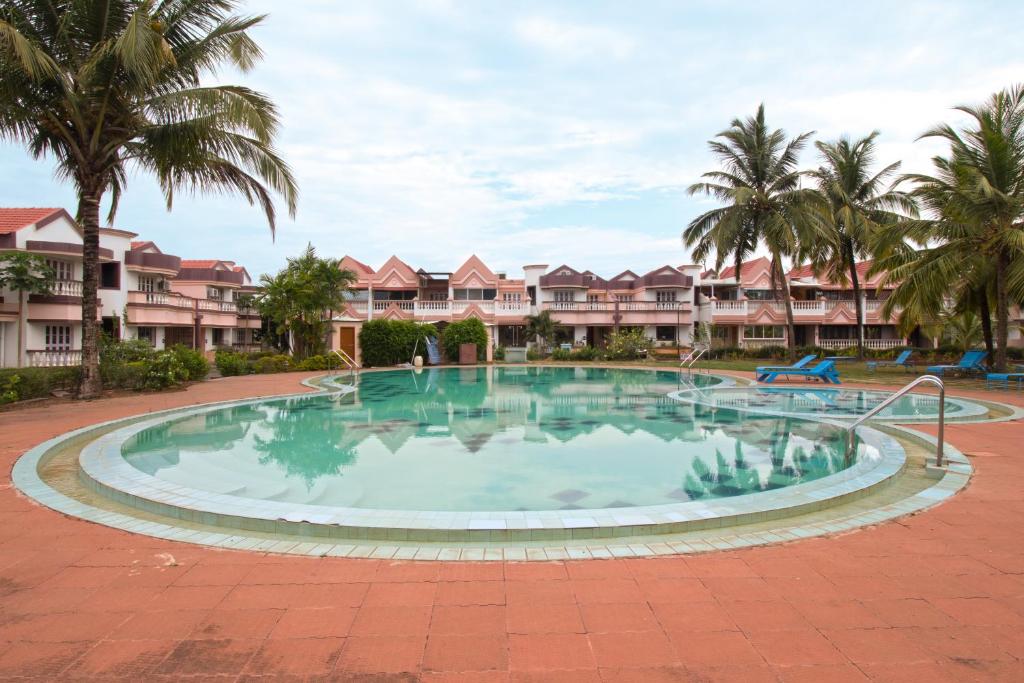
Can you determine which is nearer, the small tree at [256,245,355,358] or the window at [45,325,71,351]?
the window at [45,325,71,351]

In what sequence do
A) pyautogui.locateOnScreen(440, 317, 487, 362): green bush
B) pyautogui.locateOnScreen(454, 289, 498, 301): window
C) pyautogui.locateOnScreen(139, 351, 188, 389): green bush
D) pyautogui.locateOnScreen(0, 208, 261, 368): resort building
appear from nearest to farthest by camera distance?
pyautogui.locateOnScreen(139, 351, 188, 389): green bush, pyautogui.locateOnScreen(0, 208, 261, 368): resort building, pyautogui.locateOnScreen(440, 317, 487, 362): green bush, pyautogui.locateOnScreen(454, 289, 498, 301): window

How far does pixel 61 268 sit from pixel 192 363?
7313 mm

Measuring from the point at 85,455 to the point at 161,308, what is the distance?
74.1 ft

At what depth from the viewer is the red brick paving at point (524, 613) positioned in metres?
2.98

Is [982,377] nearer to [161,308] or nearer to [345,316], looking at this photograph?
[345,316]

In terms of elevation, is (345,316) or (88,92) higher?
(88,92)

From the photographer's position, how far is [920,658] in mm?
3035

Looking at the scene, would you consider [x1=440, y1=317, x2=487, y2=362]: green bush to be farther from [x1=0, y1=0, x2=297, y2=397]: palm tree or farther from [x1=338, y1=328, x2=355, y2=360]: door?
[x1=0, y1=0, x2=297, y2=397]: palm tree

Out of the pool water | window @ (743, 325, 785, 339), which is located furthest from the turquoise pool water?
window @ (743, 325, 785, 339)

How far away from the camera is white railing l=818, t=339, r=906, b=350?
→ 39031mm

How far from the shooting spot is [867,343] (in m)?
39.3

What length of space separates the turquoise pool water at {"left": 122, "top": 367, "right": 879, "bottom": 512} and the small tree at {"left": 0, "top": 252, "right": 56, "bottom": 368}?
9864 millimetres

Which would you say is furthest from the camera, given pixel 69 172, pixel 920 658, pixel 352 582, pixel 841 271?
pixel 841 271

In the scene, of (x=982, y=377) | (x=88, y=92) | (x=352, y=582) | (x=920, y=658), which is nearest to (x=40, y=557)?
(x=352, y=582)
